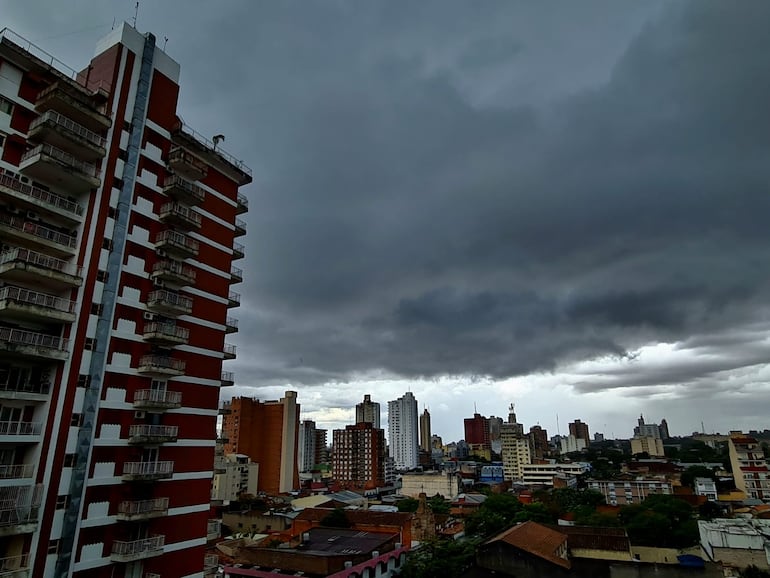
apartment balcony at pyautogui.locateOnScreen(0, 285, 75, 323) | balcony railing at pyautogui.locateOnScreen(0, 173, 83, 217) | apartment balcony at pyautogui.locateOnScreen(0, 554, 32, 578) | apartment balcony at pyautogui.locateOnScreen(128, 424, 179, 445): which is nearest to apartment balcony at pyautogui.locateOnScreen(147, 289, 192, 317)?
apartment balcony at pyautogui.locateOnScreen(0, 285, 75, 323)

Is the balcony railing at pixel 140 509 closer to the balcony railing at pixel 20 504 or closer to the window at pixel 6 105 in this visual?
the balcony railing at pixel 20 504

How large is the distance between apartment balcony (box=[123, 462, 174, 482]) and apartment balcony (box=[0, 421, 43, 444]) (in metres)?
4.36

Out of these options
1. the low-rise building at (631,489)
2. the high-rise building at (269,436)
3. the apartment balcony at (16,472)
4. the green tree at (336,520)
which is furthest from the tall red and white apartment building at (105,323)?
the low-rise building at (631,489)

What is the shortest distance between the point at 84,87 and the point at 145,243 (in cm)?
863

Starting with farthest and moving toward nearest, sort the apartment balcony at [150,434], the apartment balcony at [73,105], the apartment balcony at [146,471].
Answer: the apartment balcony at [150,434], the apartment balcony at [146,471], the apartment balcony at [73,105]

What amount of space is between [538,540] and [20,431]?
133ft

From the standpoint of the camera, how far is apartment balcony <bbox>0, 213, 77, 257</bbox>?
21.5m

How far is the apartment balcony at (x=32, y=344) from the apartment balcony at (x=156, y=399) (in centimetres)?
414

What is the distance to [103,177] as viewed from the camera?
24.8 m

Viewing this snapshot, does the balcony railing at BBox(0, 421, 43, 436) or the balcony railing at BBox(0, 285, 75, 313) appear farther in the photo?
the balcony railing at BBox(0, 285, 75, 313)

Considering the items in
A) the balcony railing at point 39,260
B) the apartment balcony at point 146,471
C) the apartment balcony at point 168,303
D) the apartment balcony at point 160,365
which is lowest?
the apartment balcony at point 146,471

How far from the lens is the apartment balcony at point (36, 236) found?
21.5m

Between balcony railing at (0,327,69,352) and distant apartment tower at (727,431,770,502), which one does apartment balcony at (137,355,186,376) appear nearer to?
balcony railing at (0,327,69,352)

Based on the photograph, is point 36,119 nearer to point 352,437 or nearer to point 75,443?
point 75,443
